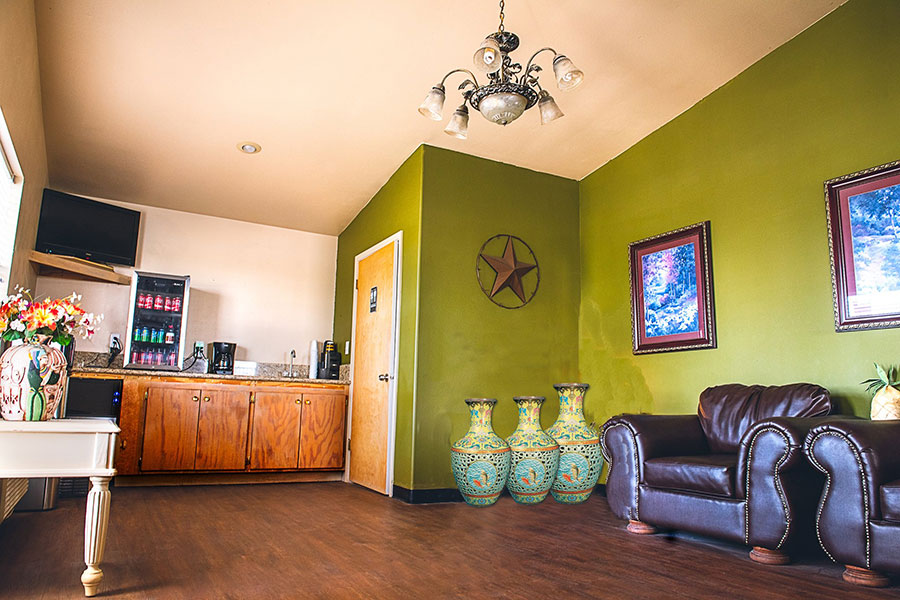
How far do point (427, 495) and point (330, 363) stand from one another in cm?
203

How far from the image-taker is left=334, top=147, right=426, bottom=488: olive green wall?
15.5ft

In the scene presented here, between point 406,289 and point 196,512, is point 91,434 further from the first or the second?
point 406,289

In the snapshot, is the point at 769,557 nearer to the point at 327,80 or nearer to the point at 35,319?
the point at 35,319

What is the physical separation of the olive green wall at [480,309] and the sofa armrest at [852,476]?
2.55 m

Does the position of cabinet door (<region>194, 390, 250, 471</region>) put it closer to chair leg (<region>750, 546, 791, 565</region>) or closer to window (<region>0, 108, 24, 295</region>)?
window (<region>0, 108, 24, 295</region>)

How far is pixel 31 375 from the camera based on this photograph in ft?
7.67

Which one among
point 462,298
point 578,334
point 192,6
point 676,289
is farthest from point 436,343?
point 192,6

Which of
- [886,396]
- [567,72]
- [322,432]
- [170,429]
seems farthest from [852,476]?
[170,429]

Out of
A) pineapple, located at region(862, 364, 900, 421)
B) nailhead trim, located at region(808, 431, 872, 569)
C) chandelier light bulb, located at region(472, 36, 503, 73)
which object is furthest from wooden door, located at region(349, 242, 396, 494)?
pineapple, located at region(862, 364, 900, 421)

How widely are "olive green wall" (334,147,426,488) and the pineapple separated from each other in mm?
2878

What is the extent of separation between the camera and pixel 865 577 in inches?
101

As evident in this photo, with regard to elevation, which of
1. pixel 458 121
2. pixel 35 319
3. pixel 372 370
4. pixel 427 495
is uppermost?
pixel 458 121

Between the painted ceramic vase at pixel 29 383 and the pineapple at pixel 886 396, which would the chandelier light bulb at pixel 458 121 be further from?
the pineapple at pixel 886 396

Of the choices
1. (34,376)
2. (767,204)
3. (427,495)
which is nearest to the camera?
(34,376)
